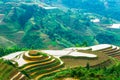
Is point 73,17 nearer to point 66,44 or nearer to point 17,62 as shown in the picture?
point 66,44

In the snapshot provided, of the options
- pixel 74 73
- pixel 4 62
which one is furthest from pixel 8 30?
pixel 74 73

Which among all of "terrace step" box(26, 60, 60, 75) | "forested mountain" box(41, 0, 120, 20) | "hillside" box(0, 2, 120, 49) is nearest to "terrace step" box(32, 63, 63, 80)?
"terrace step" box(26, 60, 60, 75)

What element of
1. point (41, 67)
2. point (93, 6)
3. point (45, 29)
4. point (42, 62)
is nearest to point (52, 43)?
point (45, 29)

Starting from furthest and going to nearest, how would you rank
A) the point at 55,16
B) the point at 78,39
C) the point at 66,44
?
the point at 55,16, the point at 78,39, the point at 66,44

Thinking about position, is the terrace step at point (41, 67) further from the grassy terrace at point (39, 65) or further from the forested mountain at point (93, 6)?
the forested mountain at point (93, 6)

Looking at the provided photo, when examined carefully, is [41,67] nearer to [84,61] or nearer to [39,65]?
[39,65]

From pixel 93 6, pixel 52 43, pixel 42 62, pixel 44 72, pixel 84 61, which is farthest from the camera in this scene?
pixel 93 6
